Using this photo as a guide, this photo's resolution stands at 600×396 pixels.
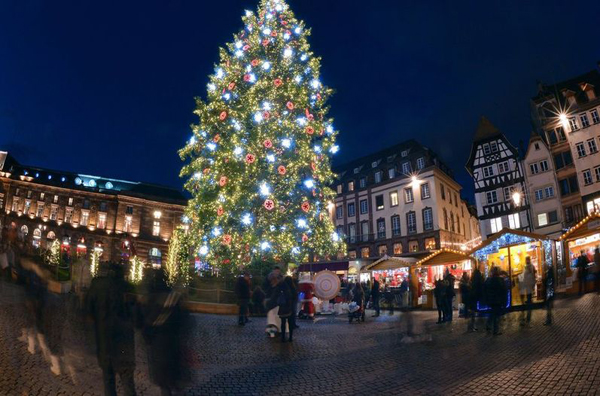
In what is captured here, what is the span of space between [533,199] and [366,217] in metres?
19.5

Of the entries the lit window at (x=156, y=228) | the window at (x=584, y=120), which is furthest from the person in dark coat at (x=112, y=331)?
the lit window at (x=156, y=228)

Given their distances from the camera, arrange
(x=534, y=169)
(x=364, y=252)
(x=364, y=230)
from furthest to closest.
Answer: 1. (x=364, y=230)
2. (x=364, y=252)
3. (x=534, y=169)

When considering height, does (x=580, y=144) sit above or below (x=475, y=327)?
above

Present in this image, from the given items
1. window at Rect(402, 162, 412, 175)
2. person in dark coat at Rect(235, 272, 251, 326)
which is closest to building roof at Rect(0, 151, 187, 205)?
window at Rect(402, 162, 412, 175)

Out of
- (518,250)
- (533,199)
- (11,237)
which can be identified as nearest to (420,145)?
(533,199)

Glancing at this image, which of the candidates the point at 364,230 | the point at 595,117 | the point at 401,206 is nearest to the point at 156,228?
the point at 364,230

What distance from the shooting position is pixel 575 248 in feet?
75.2

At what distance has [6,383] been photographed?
6.33 m

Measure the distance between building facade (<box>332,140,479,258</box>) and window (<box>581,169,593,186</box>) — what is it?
1436 centimetres

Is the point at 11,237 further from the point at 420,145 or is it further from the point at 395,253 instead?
the point at 420,145

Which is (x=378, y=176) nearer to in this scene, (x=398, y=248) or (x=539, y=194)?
(x=398, y=248)

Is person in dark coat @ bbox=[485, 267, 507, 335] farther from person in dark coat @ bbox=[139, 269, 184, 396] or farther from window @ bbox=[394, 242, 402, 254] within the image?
window @ bbox=[394, 242, 402, 254]

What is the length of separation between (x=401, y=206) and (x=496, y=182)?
10.9 m

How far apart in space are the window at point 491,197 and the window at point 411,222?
8.12m
